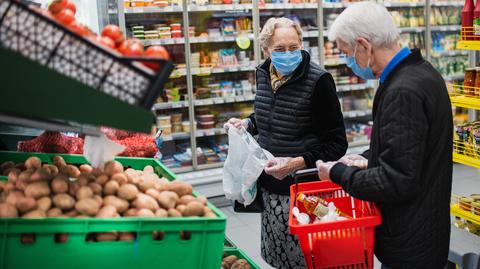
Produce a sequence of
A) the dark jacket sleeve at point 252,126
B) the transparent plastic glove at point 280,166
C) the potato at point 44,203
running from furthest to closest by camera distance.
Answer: the dark jacket sleeve at point 252,126 → the transparent plastic glove at point 280,166 → the potato at point 44,203

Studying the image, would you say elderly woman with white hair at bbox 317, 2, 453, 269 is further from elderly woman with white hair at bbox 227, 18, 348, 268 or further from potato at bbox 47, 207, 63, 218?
potato at bbox 47, 207, 63, 218

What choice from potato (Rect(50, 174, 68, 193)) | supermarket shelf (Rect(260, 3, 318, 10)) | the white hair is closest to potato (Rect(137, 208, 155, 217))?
potato (Rect(50, 174, 68, 193))

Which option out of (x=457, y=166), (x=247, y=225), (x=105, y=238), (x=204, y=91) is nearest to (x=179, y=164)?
(x=204, y=91)

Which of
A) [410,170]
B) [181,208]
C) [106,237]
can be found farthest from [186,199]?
[410,170]

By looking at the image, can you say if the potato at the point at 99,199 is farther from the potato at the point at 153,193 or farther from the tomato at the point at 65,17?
the tomato at the point at 65,17

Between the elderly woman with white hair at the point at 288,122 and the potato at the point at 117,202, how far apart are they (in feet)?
3.77

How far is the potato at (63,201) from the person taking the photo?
1.46 metres

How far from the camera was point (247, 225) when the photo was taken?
485 centimetres

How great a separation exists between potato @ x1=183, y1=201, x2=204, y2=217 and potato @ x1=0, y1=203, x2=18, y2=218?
16.9 inches

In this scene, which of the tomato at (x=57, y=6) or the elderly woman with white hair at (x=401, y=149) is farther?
the elderly woman with white hair at (x=401, y=149)

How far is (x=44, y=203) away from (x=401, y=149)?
Answer: 1.10 m

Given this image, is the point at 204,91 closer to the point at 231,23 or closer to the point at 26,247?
the point at 231,23

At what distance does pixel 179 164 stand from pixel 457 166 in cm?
321

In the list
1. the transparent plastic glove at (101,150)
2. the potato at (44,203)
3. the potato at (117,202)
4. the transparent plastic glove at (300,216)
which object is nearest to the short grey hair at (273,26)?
the transparent plastic glove at (300,216)
